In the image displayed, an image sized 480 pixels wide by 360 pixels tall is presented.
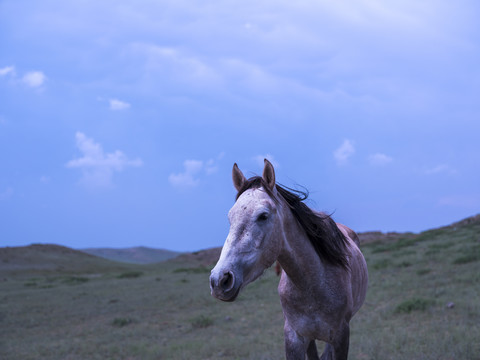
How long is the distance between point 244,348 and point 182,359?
1182 millimetres

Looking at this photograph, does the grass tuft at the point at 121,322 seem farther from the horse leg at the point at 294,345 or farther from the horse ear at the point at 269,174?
the horse ear at the point at 269,174

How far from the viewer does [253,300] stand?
515 inches

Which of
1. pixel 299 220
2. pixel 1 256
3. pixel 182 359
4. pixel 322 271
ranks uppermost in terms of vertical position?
pixel 1 256

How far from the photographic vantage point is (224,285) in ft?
7.34

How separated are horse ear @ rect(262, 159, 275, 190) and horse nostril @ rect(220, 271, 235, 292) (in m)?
0.75

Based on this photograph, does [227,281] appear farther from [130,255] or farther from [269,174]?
[130,255]

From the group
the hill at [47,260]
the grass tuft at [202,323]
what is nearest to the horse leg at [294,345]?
the grass tuft at [202,323]

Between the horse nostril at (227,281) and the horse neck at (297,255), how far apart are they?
67cm

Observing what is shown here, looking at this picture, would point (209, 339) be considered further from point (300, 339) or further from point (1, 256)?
point (1, 256)

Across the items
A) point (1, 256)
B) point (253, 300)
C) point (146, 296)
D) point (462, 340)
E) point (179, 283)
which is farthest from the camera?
point (1, 256)

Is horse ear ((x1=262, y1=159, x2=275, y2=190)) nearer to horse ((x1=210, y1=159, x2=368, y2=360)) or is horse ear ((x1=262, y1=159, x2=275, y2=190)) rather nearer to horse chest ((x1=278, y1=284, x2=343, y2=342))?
horse ((x1=210, y1=159, x2=368, y2=360))

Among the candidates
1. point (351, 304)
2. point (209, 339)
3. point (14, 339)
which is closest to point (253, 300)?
point (209, 339)

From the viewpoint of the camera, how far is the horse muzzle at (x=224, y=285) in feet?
7.15

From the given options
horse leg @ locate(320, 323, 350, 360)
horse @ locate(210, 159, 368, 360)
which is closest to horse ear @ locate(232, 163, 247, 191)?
horse @ locate(210, 159, 368, 360)
